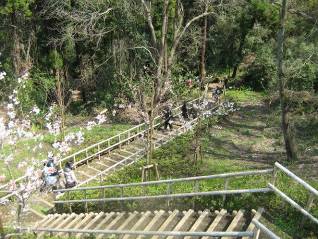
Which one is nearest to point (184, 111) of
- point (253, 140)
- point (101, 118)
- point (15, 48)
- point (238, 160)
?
point (253, 140)

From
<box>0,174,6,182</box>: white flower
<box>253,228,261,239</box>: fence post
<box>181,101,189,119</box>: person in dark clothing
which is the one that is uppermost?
<box>253,228,261,239</box>: fence post

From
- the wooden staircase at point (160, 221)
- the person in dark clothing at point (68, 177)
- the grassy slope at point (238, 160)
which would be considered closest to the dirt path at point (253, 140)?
the grassy slope at point (238, 160)

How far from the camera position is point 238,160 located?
2019cm

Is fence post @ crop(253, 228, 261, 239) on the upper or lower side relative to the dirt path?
upper

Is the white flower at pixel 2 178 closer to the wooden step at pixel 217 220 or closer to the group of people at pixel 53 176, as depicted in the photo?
the group of people at pixel 53 176

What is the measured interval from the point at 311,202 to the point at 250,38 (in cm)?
2760

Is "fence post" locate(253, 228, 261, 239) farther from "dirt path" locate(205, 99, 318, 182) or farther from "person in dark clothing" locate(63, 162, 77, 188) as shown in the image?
"person in dark clothing" locate(63, 162, 77, 188)

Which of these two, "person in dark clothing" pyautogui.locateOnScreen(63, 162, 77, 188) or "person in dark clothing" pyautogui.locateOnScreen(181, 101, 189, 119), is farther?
"person in dark clothing" pyautogui.locateOnScreen(181, 101, 189, 119)

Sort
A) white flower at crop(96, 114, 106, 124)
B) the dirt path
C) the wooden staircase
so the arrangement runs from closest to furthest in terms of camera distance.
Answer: the wooden staircase → the dirt path → white flower at crop(96, 114, 106, 124)

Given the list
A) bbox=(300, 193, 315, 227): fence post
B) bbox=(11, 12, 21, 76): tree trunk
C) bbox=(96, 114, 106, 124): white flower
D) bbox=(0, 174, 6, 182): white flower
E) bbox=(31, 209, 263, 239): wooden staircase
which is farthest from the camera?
bbox=(11, 12, 21, 76): tree trunk

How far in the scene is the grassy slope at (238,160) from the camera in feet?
27.8

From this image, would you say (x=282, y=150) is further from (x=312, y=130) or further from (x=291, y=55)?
(x=291, y=55)

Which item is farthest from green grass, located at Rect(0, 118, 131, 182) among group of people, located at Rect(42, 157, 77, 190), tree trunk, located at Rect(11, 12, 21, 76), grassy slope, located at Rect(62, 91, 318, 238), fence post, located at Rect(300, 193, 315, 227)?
fence post, located at Rect(300, 193, 315, 227)

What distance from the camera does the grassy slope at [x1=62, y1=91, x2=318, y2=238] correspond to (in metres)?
8.46
